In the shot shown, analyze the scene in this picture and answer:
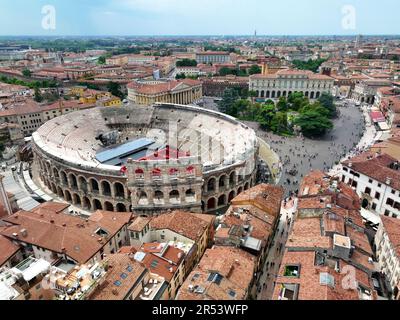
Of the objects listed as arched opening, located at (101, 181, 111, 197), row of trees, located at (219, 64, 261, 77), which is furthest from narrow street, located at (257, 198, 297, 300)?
row of trees, located at (219, 64, 261, 77)

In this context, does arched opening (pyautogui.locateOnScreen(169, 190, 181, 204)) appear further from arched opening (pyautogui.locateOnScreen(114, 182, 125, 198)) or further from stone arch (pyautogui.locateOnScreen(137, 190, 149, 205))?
arched opening (pyautogui.locateOnScreen(114, 182, 125, 198))

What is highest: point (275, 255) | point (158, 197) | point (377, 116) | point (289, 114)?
point (377, 116)

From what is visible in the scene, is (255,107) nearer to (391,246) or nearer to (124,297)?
(391,246)

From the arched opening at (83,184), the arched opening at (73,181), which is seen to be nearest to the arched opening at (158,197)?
the arched opening at (83,184)

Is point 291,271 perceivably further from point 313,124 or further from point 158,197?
point 313,124

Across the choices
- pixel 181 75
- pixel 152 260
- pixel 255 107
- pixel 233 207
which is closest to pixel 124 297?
pixel 152 260

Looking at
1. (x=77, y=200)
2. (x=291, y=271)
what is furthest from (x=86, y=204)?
(x=291, y=271)

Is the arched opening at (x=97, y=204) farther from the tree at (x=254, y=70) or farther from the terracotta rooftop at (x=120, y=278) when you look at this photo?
the tree at (x=254, y=70)
